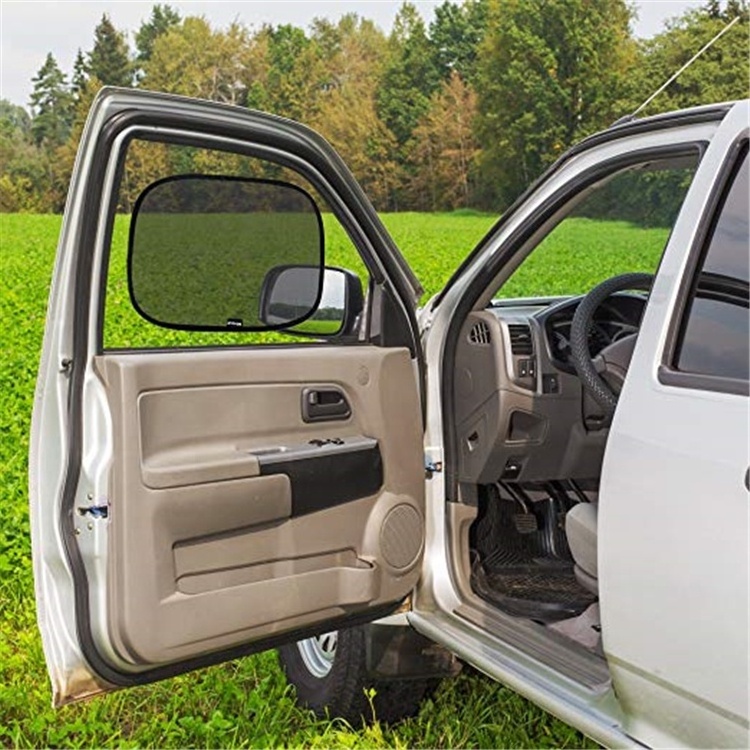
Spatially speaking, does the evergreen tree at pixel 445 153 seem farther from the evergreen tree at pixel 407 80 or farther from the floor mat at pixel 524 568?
the floor mat at pixel 524 568

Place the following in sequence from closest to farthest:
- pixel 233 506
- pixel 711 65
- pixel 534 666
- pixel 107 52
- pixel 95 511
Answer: pixel 95 511 < pixel 233 506 < pixel 534 666 < pixel 711 65 < pixel 107 52

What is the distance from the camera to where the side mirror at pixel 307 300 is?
3.12 m

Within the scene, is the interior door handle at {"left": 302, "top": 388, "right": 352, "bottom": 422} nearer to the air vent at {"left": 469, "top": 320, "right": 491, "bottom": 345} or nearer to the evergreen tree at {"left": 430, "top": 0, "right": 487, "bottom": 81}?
the air vent at {"left": 469, "top": 320, "right": 491, "bottom": 345}

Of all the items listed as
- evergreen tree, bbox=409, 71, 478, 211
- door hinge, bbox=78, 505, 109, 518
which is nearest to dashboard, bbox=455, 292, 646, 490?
door hinge, bbox=78, 505, 109, 518

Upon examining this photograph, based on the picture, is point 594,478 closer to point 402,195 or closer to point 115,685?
point 115,685

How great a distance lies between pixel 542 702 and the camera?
2867 millimetres

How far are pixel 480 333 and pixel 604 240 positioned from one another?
12981 millimetres

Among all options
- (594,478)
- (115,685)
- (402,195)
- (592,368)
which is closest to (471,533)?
(594,478)

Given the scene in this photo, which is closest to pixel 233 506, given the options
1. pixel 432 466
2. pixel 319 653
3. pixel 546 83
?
pixel 432 466

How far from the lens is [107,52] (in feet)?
262

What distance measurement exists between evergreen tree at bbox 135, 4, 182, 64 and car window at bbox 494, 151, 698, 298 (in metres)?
61.9

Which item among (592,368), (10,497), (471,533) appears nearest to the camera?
(592,368)

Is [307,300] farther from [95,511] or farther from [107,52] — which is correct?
[107,52]

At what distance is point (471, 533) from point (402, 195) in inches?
2291
